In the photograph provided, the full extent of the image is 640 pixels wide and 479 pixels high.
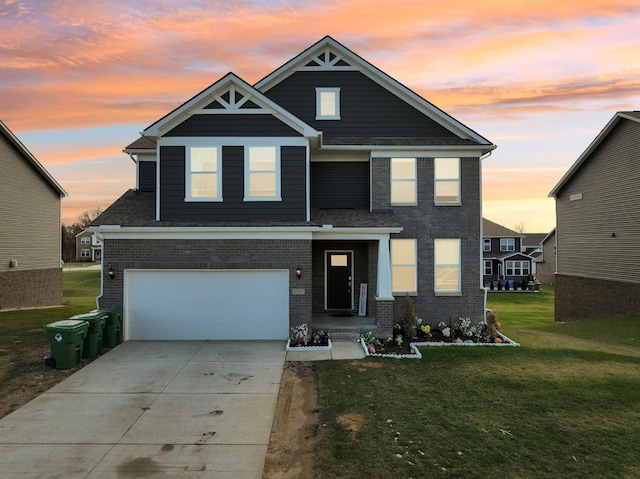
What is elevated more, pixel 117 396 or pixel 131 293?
pixel 131 293

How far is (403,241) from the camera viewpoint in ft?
46.5

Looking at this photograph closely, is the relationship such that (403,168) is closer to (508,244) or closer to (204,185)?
(204,185)

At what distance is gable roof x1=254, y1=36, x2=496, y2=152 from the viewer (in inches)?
571

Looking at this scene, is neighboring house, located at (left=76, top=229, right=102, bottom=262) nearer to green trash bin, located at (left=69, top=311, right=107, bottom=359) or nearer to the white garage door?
the white garage door

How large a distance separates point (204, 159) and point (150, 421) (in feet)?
26.4

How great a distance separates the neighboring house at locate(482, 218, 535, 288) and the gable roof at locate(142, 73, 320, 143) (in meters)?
38.1

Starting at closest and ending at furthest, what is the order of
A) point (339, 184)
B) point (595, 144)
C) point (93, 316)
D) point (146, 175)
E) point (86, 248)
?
point (93, 316) → point (339, 184) → point (146, 175) → point (595, 144) → point (86, 248)

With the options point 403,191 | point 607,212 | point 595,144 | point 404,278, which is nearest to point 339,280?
point 404,278

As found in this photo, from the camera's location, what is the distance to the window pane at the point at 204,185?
12.7 meters

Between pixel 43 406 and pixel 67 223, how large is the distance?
297ft

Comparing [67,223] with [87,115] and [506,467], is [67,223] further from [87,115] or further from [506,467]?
[506,467]

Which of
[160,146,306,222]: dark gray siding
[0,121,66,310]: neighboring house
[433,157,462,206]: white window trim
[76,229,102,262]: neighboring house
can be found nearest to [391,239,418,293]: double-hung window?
[433,157,462,206]: white window trim

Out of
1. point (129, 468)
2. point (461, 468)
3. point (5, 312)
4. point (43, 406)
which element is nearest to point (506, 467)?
point (461, 468)

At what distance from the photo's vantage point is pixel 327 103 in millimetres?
14953
